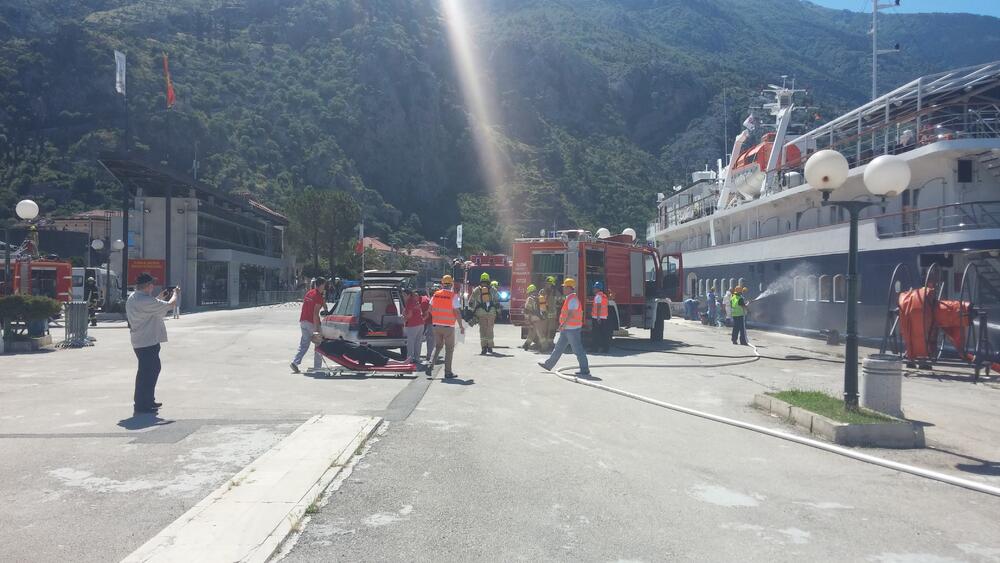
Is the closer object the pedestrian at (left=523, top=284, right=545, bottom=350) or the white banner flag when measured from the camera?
the pedestrian at (left=523, top=284, right=545, bottom=350)

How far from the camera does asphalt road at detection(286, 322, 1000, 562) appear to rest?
470cm

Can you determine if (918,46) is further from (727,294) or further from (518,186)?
(727,294)

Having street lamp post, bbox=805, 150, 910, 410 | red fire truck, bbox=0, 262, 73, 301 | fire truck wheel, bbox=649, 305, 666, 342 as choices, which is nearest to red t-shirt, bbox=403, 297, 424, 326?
street lamp post, bbox=805, 150, 910, 410

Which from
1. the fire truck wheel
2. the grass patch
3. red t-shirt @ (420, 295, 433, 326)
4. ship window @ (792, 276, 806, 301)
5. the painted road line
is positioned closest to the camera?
the painted road line

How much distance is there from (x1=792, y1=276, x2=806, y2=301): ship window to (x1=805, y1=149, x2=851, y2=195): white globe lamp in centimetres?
1527

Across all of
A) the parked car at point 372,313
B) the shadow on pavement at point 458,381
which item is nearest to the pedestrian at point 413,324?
the parked car at point 372,313

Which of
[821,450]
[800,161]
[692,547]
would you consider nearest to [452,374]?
[821,450]

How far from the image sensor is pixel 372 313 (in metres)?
14.9

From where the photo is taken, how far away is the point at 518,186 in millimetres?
96875

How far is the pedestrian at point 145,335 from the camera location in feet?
28.6

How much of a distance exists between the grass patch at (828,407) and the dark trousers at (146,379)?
8102 mm

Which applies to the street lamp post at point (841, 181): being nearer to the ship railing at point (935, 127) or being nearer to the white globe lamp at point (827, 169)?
the white globe lamp at point (827, 169)

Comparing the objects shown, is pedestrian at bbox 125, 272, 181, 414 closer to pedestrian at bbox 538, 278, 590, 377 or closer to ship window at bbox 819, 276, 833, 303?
pedestrian at bbox 538, 278, 590, 377

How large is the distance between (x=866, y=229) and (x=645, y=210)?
64.4 meters
